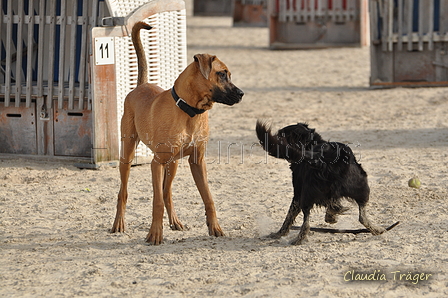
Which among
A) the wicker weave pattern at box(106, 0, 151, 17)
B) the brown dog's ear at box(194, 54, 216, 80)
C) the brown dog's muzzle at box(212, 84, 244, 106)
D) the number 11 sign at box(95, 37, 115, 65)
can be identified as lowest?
the brown dog's muzzle at box(212, 84, 244, 106)

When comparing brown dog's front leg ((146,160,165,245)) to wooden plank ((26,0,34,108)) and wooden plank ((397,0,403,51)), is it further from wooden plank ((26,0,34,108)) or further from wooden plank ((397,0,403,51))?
wooden plank ((397,0,403,51))

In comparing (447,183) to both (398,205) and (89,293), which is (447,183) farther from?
(89,293)

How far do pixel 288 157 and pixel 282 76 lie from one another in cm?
1132

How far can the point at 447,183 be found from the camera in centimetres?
728

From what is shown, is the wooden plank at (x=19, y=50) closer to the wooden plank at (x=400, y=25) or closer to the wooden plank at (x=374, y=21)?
the wooden plank at (x=374, y=21)

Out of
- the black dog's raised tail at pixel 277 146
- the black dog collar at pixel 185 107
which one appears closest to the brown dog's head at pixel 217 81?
the black dog collar at pixel 185 107

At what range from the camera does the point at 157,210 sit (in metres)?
5.55

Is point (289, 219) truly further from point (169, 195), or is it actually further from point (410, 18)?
point (410, 18)

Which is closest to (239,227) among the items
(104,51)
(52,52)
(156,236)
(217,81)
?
(156,236)

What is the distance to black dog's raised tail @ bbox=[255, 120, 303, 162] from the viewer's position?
5.31 metres

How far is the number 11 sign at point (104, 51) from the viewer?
7.94 metres

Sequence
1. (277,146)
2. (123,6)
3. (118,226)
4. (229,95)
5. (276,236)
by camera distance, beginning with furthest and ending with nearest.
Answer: (123,6)
(118,226)
(276,236)
(277,146)
(229,95)

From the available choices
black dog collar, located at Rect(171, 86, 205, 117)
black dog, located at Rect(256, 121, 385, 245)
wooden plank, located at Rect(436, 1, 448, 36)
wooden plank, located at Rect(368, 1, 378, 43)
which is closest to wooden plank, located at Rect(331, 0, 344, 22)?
wooden plank, located at Rect(368, 1, 378, 43)

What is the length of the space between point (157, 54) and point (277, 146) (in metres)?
3.72
